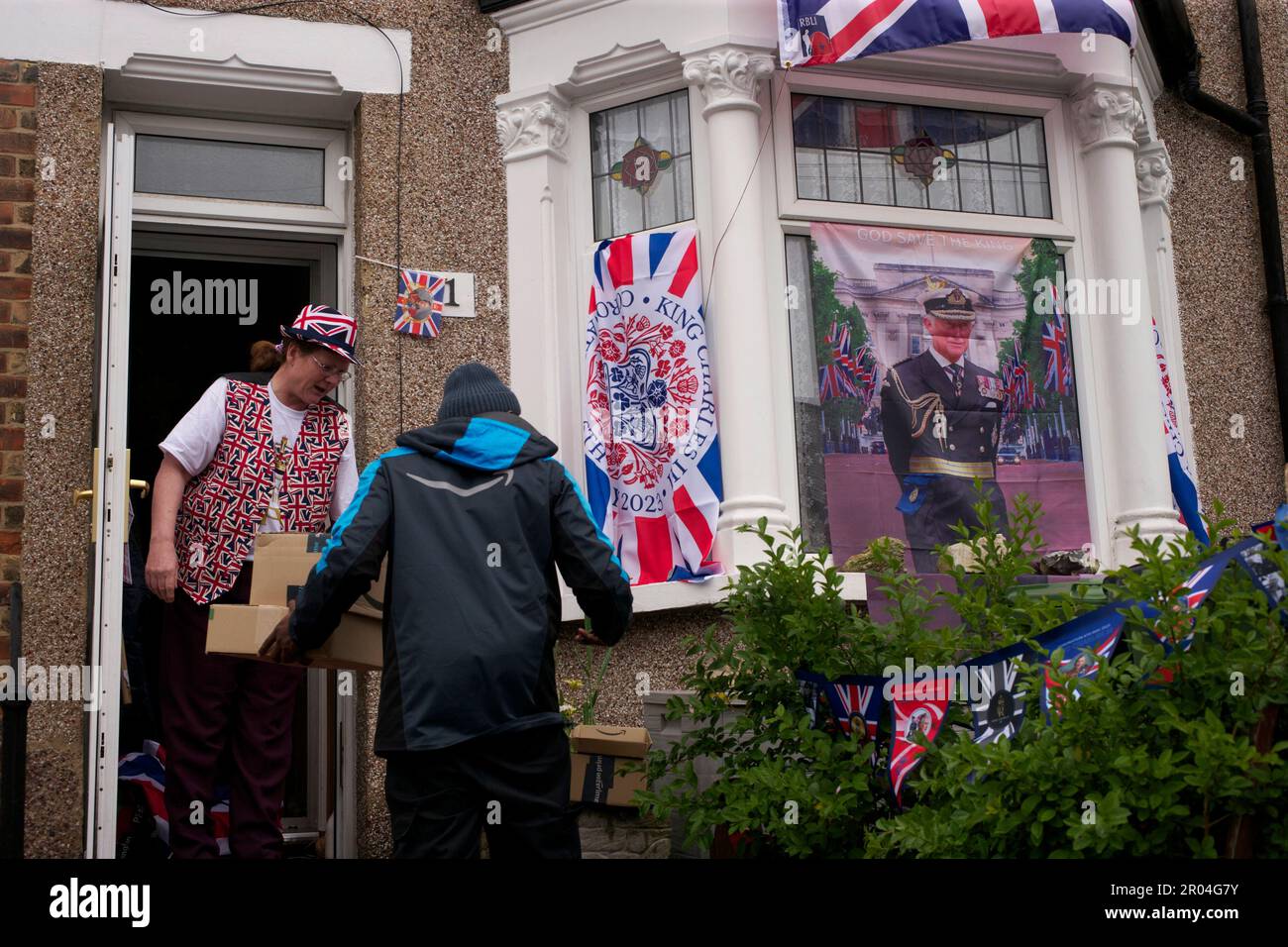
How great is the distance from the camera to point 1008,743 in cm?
354

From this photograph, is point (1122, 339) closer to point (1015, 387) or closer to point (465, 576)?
point (1015, 387)

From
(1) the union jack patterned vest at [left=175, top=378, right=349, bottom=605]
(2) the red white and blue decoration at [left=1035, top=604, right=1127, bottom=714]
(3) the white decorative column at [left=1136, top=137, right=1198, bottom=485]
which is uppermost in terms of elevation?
(3) the white decorative column at [left=1136, top=137, right=1198, bottom=485]

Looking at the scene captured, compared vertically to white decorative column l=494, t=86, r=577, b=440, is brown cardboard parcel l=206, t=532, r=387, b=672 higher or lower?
lower

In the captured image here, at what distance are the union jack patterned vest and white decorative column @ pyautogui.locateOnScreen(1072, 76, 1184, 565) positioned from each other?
3.53 metres

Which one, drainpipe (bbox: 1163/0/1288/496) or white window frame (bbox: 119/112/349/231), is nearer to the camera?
white window frame (bbox: 119/112/349/231)

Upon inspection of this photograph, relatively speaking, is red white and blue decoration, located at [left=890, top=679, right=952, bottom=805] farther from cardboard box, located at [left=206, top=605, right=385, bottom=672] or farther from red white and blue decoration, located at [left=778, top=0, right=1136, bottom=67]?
red white and blue decoration, located at [left=778, top=0, right=1136, bottom=67]

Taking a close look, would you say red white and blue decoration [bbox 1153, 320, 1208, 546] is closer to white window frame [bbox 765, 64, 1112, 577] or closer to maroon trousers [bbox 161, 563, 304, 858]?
white window frame [bbox 765, 64, 1112, 577]

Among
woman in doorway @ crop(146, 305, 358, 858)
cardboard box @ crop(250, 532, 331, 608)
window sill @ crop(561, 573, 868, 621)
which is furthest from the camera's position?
window sill @ crop(561, 573, 868, 621)

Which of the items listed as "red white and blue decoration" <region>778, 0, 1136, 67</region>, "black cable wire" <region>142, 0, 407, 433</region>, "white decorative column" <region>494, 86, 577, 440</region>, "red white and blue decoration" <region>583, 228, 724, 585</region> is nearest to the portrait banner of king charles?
"red white and blue decoration" <region>583, 228, 724, 585</region>

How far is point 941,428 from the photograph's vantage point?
6582 millimetres

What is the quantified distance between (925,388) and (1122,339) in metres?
0.98

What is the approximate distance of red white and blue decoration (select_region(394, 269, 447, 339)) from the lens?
6457 mm

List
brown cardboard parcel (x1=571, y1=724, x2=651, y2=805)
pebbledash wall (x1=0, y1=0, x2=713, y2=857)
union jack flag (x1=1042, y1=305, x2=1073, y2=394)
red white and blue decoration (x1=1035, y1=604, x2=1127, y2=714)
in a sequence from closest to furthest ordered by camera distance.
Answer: red white and blue decoration (x1=1035, y1=604, x2=1127, y2=714) < brown cardboard parcel (x1=571, y1=724, x2=651, y2=805) < pebbledash wall (x1=0, y1=0, x2=713, y2=857) < union jack flag (x1=1042, y1=305, x2=1073, y2=394)
